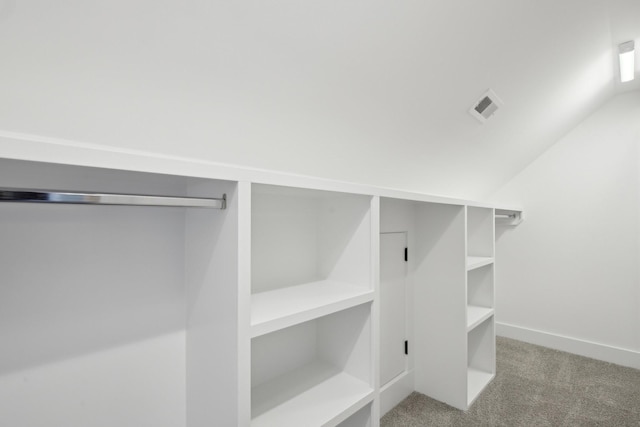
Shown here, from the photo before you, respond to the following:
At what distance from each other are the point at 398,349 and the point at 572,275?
2.13 metres

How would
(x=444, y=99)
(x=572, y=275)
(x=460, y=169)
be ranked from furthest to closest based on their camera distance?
(x=572, y=275), (x=460, y=169), (x=444, y=99)

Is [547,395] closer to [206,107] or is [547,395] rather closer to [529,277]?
[529,277]

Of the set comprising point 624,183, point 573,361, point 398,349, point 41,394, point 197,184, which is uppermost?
point 624,183

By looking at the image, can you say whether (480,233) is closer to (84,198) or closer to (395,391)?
(395,391)

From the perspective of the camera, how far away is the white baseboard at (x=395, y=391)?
2004 mm

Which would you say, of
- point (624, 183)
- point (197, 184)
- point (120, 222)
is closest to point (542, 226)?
point (624, 183)

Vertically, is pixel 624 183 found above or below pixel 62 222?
above

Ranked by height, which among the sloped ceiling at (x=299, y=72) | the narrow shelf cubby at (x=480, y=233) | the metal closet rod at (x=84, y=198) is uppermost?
the sloped ceiling at (x=299, y=72)

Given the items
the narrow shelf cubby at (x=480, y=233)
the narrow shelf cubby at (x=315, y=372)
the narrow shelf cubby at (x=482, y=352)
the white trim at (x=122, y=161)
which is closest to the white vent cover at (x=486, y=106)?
the narrow shelf cubby at (x=480, y=233)

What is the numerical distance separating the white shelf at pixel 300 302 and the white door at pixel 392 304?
648 mm

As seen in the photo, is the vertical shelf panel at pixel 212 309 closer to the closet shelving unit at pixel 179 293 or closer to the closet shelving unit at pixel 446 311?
the closet shelving unit at pixel 179 293

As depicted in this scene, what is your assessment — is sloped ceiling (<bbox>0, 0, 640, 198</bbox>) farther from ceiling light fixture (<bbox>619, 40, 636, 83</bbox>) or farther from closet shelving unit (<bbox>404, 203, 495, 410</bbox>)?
closet shelving unit (<bbox>404, 203, 495, 410</bbox>)

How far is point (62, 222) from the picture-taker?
93 centimetres

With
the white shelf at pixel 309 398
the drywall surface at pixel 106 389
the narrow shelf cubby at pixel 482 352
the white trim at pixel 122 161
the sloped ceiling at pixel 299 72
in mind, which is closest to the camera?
the white trim at pixel 122 161
